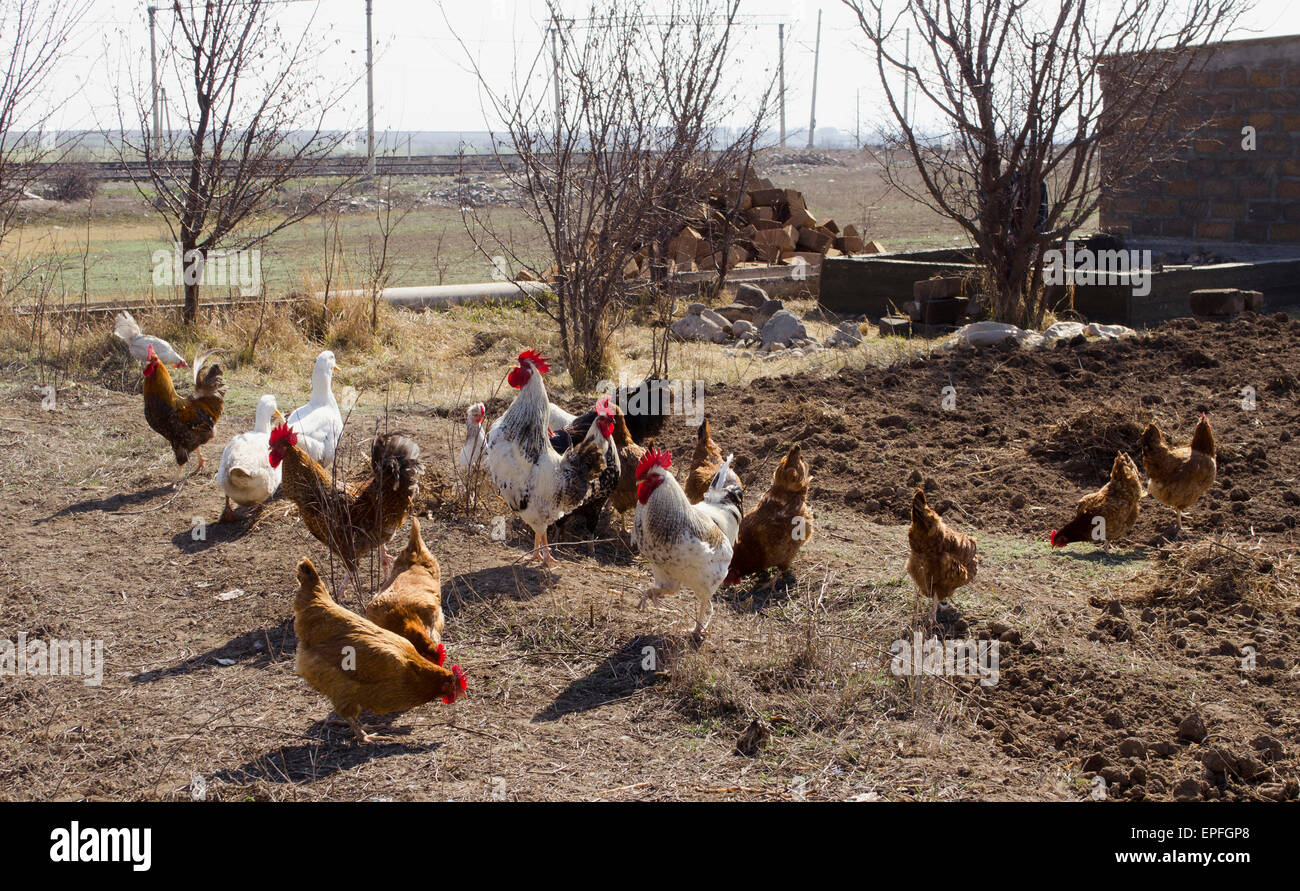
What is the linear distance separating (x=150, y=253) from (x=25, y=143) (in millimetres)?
12415

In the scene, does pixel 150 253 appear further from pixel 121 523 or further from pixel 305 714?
pixel 305 714

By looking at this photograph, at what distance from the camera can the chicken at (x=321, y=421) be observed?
668cm

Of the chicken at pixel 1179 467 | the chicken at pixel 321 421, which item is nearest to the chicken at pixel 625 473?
the chicken at pixel 321 421

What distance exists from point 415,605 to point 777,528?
2.02 metres

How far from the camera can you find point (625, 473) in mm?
6605

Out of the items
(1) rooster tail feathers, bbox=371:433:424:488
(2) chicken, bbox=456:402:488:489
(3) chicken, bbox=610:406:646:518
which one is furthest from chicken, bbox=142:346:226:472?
(3) chicken, bbox=610:406:646:518

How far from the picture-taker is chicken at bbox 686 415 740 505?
6.36 metres

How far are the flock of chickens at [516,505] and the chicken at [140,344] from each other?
239 cm

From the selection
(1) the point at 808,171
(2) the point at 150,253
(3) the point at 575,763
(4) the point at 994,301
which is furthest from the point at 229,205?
(1) the point at 808,171

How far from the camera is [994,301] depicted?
12312 mm

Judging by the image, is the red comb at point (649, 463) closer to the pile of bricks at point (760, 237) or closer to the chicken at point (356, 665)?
the chicken at point (356, 665)

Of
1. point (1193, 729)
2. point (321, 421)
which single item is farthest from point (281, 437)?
point (1193, 729)

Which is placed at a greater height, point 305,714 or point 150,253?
point 150,253

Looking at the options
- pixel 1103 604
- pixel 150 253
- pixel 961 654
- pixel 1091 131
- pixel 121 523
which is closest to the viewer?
pixel 961 654
